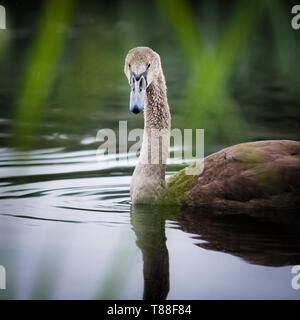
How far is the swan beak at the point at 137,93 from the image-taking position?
5.29 metres

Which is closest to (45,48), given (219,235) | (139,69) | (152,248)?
(152,248)

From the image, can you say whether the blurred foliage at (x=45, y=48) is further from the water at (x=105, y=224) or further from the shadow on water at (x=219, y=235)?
the shadow on water at (x=219, y=235)

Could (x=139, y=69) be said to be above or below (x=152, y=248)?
above

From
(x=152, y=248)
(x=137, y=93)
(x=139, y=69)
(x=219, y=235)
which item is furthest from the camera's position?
(x=139, y=69)

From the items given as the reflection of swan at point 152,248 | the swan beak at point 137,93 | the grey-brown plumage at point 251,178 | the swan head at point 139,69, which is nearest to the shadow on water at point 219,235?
the reflection of swan at point 152,248

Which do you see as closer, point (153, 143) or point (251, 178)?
point (251, 178)

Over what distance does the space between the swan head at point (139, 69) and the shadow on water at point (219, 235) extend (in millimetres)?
1283

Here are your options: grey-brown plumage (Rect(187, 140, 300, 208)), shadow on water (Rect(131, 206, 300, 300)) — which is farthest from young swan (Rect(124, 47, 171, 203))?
grey-brown plumage (Rect(187, 140, 300, 208))

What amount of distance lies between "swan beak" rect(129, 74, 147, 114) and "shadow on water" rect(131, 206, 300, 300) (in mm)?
1164

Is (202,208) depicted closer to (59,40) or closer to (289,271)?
(289,271)

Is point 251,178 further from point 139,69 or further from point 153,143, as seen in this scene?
point 139,69

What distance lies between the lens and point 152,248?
210 inches

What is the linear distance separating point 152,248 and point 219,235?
2.23 ft

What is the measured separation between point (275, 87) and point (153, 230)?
9476mm
